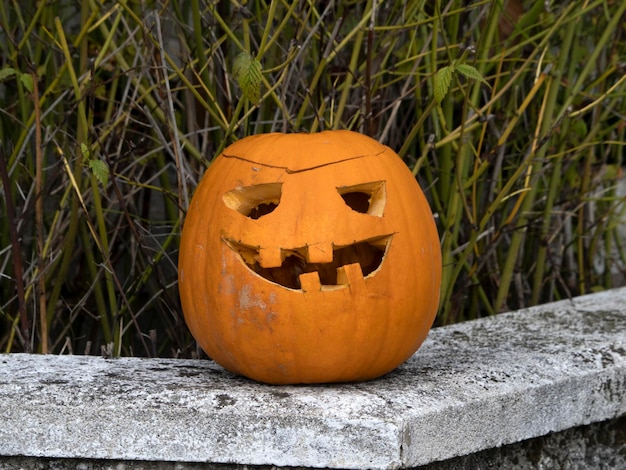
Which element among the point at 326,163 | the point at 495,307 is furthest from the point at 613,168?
the point at 326,163

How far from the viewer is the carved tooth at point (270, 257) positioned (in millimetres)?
1622

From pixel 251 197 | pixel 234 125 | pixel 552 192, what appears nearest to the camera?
pixel 251 197

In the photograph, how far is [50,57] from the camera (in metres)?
2.47

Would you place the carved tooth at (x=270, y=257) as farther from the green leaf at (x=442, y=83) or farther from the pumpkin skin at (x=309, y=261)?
the green leaf at (x=442, y=83)

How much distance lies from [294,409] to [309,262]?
0.81 ft

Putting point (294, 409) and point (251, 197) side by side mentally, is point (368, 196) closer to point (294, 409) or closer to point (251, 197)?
point (251, 197)

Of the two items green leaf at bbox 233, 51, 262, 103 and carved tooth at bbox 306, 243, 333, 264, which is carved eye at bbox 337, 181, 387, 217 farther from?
green leaf at bbox 233, 51, 262, 103

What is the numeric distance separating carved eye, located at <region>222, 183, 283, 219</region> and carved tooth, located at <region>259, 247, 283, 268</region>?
0.12 metres

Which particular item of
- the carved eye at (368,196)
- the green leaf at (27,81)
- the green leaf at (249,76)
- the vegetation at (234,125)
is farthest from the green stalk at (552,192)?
the green leaf at (27,81)

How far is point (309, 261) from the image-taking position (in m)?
1.62

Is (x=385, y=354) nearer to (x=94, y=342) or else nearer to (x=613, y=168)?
(x=94, y=342)

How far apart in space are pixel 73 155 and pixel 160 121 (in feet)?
0.77

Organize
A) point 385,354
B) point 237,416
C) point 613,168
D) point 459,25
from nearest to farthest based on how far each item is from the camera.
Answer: point 237,416 → point 385,354 → point 459,25 → point 613,168

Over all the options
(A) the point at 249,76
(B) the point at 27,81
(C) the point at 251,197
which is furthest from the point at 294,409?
(B) the point at 27,81
